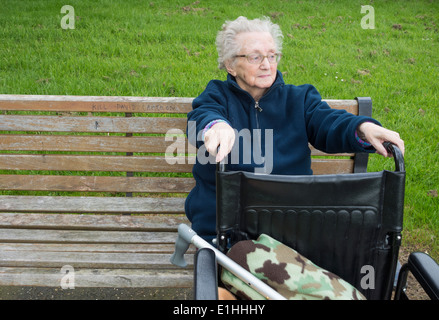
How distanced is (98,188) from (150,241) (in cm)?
52

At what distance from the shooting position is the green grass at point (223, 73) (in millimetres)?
4543

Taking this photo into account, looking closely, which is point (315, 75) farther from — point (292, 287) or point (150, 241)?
point (292, 287)

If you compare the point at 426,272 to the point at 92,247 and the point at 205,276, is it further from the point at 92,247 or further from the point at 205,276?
the point at 92,247

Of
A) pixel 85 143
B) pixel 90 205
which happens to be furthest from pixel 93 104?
pixel 90 205

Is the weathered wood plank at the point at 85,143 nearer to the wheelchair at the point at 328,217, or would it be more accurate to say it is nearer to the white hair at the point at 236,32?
the white hair at the point at 236,32

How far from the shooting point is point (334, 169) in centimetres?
288

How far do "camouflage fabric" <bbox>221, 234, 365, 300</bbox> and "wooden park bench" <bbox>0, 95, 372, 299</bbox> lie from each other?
30.8 inches

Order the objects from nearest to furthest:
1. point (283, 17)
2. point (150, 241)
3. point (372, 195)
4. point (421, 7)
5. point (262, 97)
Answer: point (372, 195), point (262, 97), point (150, 241), point (283, 17), point (421, 7)

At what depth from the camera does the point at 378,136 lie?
1.92 metres

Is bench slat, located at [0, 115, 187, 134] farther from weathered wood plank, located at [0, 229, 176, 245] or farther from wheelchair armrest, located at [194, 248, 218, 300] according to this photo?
wheelchair armrest, located at [194, 248, 218, 300]

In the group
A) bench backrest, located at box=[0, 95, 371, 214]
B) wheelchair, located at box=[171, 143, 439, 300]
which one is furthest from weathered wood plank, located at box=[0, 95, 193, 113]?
wheelchair, located at box=[171, 143, 439, 300]

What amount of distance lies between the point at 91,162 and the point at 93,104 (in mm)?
378

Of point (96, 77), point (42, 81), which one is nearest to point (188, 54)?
point (96, 77)

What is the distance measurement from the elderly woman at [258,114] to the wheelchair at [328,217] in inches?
19.5
